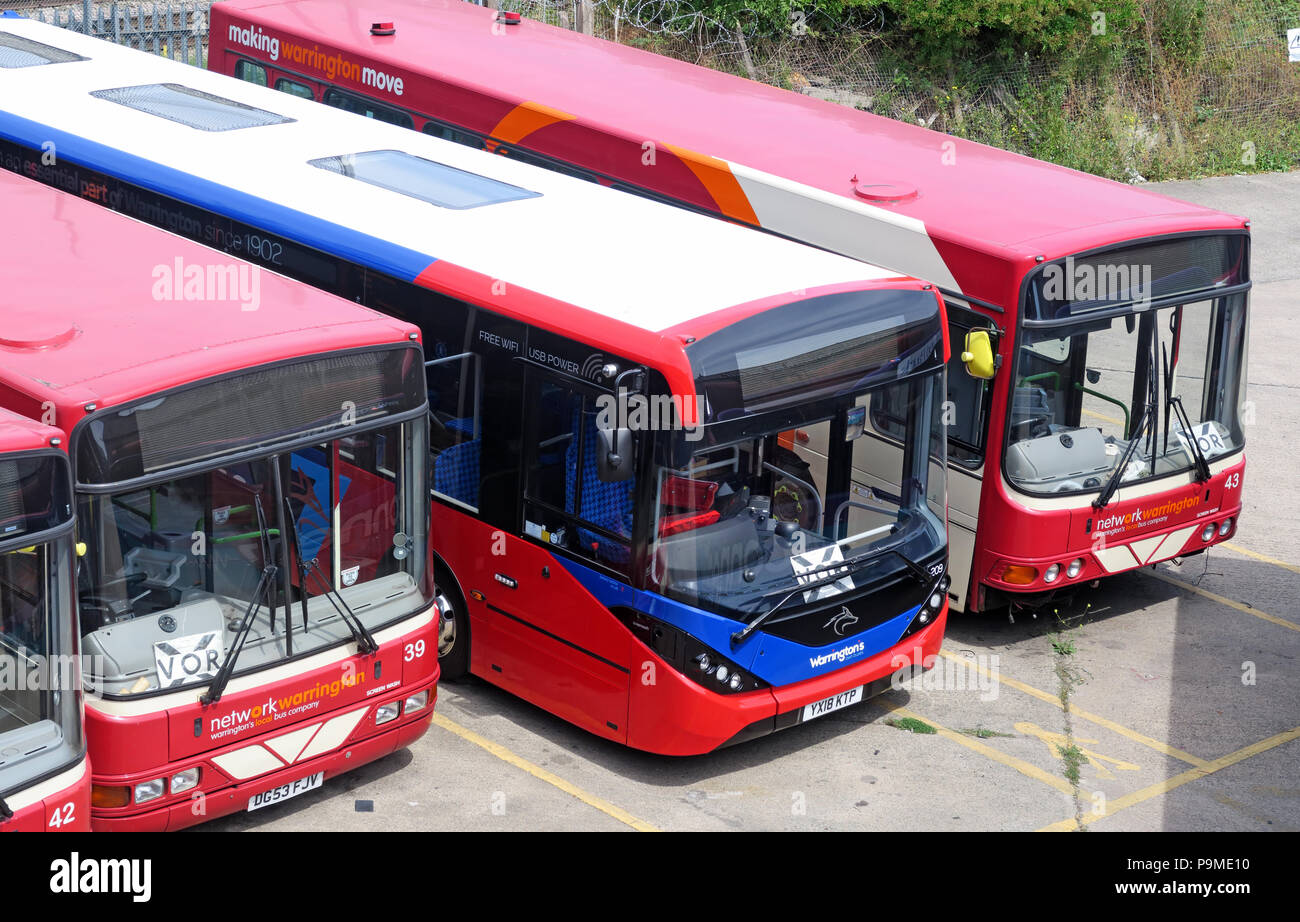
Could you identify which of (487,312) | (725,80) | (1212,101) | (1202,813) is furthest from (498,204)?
(1212,101)

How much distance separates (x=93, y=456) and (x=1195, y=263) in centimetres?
679

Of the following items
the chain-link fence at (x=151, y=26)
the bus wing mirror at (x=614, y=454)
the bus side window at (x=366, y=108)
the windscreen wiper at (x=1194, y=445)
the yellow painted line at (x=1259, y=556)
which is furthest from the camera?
the chain-link fence at (x=151, y=26)

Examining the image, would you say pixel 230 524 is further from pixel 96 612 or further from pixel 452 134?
pixel 452 134

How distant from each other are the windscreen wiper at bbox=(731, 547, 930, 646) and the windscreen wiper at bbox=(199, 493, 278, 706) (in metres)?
2.32

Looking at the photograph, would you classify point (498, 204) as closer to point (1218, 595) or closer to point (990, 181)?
point (990, 181)

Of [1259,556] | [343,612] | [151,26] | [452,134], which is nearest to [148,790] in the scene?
[343,612]

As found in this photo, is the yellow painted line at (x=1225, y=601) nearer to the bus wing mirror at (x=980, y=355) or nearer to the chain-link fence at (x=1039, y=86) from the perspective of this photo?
the bus wing mirror at (x=980, y=355)

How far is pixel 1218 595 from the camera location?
36.9 ft

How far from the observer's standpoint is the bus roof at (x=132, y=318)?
21.5ft

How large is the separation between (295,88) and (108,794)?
9069 mm

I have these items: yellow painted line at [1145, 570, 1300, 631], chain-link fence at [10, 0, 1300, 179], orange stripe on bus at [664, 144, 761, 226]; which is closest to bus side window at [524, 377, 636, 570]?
orange stripe on bus at [664, 144, 761, 226]

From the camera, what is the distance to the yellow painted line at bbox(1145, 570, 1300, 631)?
35.5 ft

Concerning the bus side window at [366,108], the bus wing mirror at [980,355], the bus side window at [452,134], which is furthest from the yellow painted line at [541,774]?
the bus side window at [366,108]

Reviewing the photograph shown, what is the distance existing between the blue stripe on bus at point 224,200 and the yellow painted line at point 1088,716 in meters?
4.28
